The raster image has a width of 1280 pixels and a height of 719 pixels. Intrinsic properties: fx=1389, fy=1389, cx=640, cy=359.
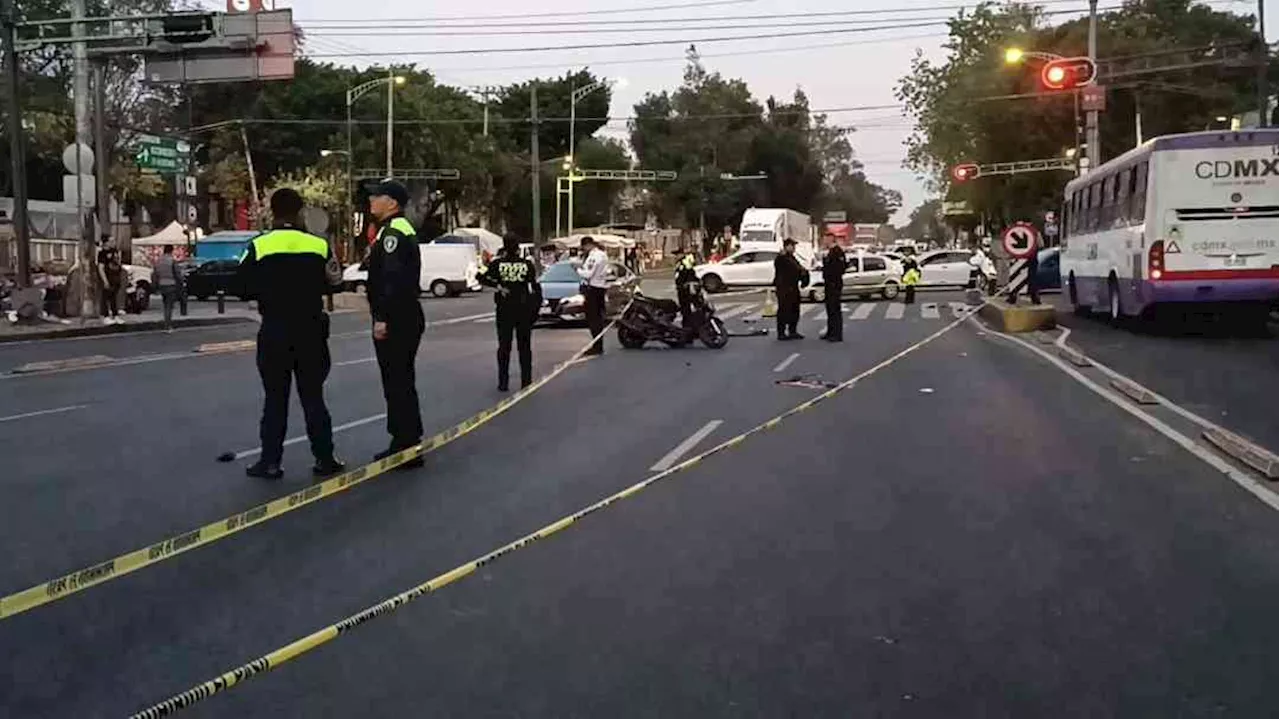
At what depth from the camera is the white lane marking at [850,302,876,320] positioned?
3234cm

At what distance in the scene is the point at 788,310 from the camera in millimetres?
23547

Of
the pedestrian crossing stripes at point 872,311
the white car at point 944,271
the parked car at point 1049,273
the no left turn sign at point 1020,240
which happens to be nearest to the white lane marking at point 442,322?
the pedestrian crossing stripes at point 872,311

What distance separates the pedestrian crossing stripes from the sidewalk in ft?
39.9

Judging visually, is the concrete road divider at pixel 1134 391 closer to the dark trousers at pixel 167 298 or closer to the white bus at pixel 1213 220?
the white bus at pixel 1213 220

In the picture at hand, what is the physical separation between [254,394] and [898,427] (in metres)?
7.46

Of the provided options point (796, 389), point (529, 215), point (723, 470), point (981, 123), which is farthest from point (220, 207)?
point (723, 470)

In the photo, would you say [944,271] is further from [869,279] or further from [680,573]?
[680,573]

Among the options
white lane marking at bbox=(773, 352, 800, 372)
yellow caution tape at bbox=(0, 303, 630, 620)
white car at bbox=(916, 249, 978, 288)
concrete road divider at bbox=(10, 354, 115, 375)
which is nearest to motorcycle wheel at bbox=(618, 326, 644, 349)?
white lane marking at bbox=(773, 352, 800, 372)

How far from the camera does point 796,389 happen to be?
1566 centimetres

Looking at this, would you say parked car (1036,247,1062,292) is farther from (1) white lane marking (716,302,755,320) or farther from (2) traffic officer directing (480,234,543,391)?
(2) traffic officer directing (480,234,543,391)

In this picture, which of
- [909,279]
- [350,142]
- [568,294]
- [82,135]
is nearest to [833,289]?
[568,294]

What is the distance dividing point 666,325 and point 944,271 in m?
29.7

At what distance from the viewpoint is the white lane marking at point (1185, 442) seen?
28.8 ft

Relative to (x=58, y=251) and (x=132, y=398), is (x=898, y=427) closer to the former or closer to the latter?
(x=132, y=398)
